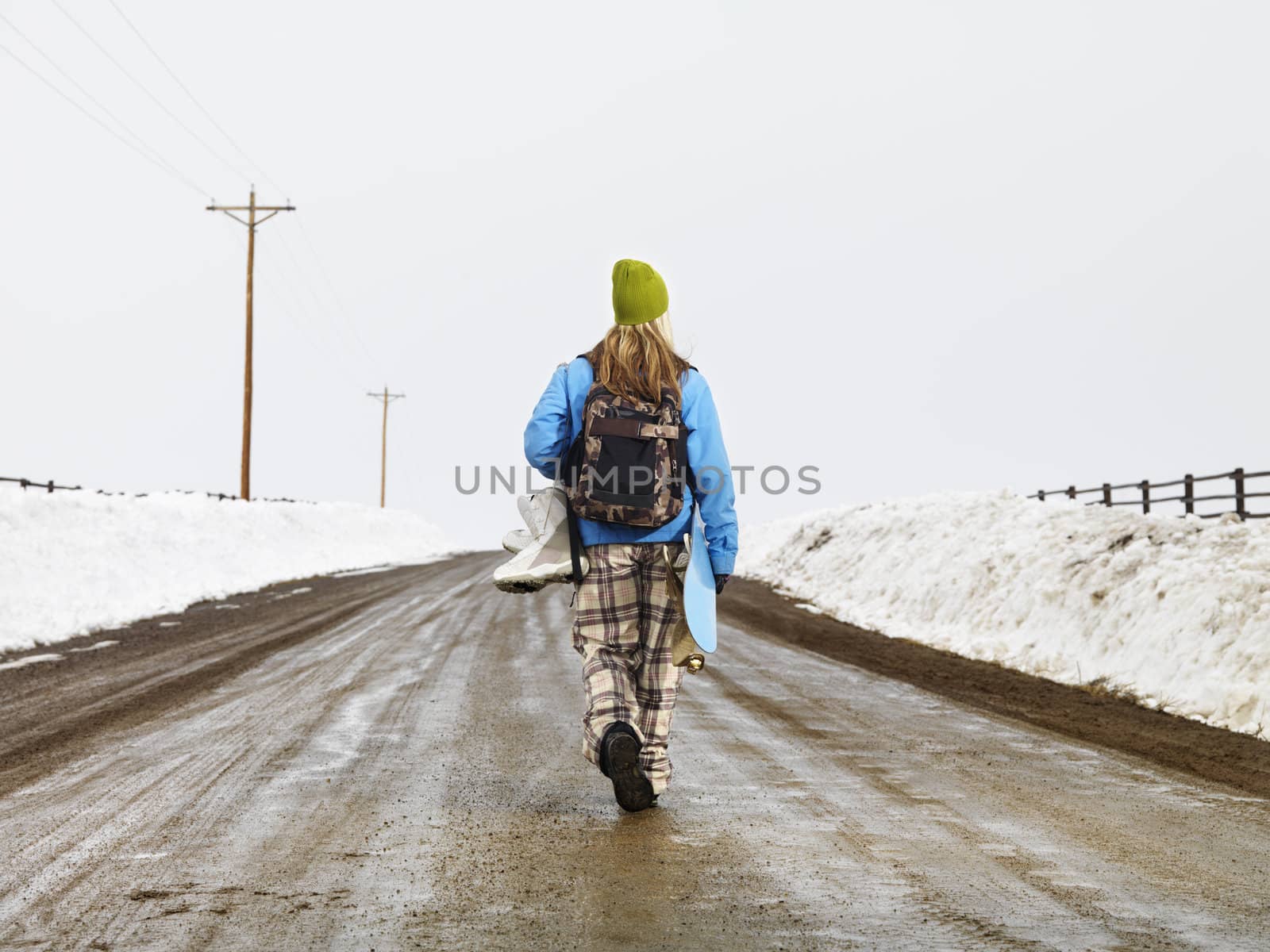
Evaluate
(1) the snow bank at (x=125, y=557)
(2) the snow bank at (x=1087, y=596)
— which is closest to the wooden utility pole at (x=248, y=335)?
(1) the snow bank at (x=125, y=557)

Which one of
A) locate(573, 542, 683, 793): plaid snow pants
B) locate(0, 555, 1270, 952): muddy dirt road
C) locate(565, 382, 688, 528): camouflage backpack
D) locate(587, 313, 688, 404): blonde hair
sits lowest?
locate(0, 555, 1270, 952): muddy dirt road

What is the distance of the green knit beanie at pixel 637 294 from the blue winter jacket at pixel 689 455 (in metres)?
0.30

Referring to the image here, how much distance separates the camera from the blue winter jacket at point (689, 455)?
4641 mm

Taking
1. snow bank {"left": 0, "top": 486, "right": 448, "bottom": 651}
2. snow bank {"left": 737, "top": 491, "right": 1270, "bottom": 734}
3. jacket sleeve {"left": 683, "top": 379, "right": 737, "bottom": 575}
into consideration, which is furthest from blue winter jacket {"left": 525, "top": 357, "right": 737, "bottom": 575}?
snow bank {"left": 0, "top": 486, "right": 448, "bottom": 651}

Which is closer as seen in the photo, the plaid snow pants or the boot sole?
the boot sole

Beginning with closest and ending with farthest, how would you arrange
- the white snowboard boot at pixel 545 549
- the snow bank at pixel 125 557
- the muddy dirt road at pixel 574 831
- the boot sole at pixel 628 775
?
1. the muddy dirt road at pixel 574 831
2. the boot sole at pixel 628 775
3. the white snowboard boot at pixel 545 549
4. the snow bank at pixel 125 557

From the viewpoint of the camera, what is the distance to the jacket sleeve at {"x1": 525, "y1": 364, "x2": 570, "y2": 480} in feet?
15.2

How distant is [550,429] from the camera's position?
183 inches

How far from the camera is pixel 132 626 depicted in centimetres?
1490

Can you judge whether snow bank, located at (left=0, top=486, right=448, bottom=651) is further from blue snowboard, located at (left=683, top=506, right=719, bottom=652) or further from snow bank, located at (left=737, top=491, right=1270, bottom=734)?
snow bank, located at (left=737, top=491, right=1270, bottom=734)

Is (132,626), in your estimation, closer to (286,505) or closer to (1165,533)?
(1165,533)

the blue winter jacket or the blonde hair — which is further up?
the blonde hair

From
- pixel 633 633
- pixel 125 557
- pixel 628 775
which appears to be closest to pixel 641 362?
pixel 633 633

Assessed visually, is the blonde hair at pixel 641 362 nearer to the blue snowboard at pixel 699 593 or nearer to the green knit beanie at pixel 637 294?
the green knit beanie at pixel 637 294
